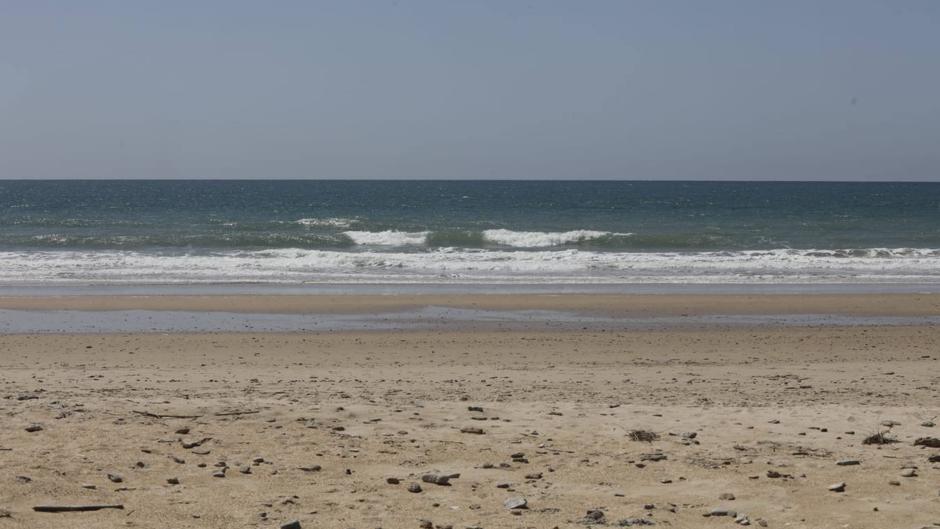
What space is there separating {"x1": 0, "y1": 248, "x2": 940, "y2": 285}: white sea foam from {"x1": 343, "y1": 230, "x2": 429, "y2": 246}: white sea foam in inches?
264

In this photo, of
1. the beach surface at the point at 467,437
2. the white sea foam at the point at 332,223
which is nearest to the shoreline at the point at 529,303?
the beach surface at the point at 467,437

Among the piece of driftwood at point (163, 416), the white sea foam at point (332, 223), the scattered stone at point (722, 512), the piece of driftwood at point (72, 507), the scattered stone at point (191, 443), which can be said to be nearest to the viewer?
the piece of driftwood at point (72, 507)

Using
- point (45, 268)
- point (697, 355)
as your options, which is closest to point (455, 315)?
point (697, 355)

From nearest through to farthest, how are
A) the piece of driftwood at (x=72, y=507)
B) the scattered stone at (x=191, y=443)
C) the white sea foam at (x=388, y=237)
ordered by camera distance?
the piece of driftwood at (x=72, y=507) < the scattered stone at (x=191, y=443) < the white sea foam at (x=388, y=237)

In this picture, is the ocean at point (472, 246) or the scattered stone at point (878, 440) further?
the ocean at point (472, 246)

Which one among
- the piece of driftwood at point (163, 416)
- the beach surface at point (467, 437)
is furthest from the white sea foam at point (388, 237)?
the piece of driftwood at point (163, 416)

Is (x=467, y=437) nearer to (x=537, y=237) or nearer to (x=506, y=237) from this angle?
(x=506, y=237)

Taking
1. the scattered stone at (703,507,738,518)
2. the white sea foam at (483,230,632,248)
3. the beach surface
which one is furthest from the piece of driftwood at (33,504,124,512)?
the white sea foam at (483,230,632,248)

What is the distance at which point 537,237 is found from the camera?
42.6 m

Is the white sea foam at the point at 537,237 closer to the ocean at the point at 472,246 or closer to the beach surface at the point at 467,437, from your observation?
the ocean at the point at 472,246

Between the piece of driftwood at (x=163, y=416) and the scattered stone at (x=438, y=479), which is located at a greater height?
the piece of driftwood at (x=163, y=416)

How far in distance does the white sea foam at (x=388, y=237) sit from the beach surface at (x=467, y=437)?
2736cm

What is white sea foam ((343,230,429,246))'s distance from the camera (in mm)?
40875

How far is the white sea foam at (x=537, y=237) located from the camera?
135 feet
